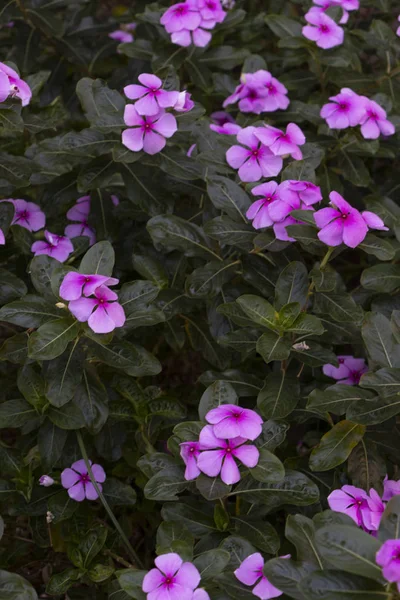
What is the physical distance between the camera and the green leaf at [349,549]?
1.26 metres

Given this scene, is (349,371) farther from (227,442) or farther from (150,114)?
(150,114)

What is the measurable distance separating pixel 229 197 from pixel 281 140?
0.70 feet

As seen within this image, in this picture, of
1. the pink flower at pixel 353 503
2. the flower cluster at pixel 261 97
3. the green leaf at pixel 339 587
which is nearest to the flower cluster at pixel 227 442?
the pink flower at pixel 353 503

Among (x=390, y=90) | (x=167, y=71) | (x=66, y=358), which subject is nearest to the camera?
(x=66, y=358)

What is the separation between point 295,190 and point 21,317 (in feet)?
2.40

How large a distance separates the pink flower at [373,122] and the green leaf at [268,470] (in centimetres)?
110

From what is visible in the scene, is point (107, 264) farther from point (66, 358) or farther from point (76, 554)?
point (76, 554)

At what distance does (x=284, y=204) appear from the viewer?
190 cm

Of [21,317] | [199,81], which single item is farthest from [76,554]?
[199,81]

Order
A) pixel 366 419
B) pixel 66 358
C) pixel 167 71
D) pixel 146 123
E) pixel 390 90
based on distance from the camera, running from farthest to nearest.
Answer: pixel 390 90 < pixel 167 71 < pixel 146 123 < pixel 66 358 < pixel 366 419

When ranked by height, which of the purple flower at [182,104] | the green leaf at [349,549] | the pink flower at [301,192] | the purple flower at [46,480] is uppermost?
the purple flower at [182,104]

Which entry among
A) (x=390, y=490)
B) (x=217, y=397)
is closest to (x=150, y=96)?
(x=217, y=397)

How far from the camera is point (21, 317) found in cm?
183

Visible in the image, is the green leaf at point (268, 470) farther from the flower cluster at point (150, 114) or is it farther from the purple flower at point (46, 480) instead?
the flower cluster at point (150, 114)
